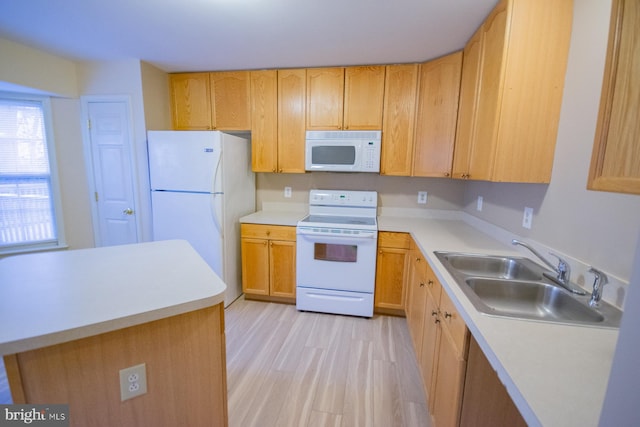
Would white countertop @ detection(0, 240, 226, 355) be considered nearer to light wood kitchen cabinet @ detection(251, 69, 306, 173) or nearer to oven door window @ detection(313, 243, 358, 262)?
oven door window @ detection(313, 243, 358, 262)

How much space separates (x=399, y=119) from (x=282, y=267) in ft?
6.03

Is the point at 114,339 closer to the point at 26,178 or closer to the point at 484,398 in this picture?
the point at 484,398

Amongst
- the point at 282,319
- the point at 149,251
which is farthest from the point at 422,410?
the point at 149,251

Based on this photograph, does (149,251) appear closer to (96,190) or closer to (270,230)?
(270,230)

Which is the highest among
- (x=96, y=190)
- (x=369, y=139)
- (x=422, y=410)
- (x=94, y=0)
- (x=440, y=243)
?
(x=94, y=0)

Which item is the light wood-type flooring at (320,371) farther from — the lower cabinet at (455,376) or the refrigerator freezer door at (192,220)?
the refrigerator freezer door at (192,220)

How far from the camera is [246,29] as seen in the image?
1.88 m

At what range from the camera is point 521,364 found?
69cm

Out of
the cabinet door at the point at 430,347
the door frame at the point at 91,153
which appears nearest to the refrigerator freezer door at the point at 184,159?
the door frame at the point at 91,153

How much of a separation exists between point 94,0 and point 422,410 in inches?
123

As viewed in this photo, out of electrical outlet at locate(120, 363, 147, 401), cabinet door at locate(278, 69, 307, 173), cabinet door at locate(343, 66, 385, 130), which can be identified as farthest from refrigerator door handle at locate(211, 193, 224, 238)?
electrical outlet at locate(120, 363, 147, 401)

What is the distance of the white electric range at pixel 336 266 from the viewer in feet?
7.79

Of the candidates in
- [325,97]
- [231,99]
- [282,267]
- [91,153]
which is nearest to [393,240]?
[282,267]

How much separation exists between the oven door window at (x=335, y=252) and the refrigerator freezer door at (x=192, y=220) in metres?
0.92
